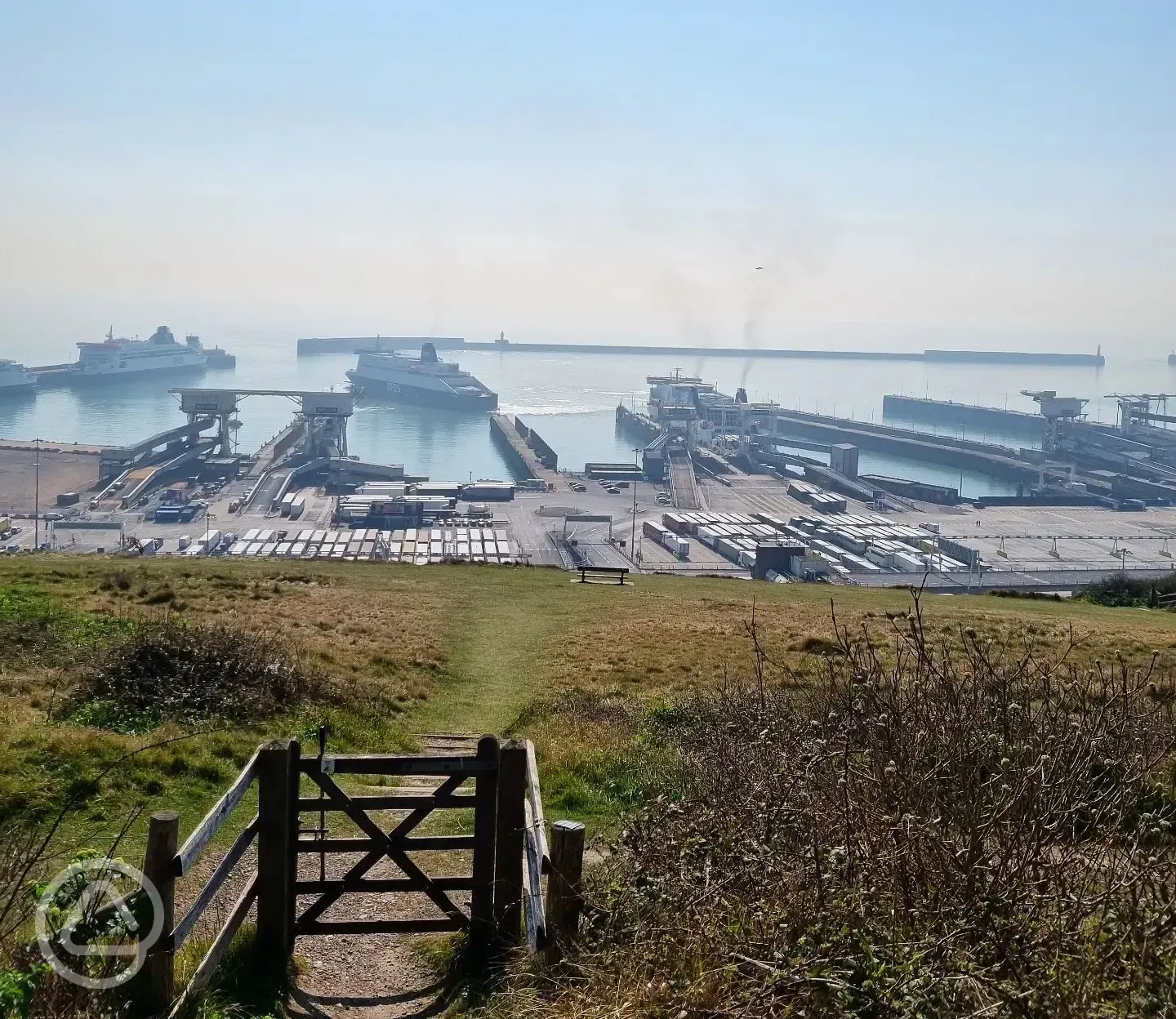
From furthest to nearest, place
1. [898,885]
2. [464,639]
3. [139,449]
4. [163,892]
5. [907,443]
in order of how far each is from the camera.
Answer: [907,443]
[139,449]
[464,639]
[163,892]
[898,885]

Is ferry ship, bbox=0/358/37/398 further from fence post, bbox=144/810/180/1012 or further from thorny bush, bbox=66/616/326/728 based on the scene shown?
fence post, bbox=144/810/180/1012

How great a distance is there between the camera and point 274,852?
3896mm

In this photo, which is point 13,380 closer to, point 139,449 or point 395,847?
point 139,449

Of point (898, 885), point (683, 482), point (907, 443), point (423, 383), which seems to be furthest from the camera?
point (423, 383)

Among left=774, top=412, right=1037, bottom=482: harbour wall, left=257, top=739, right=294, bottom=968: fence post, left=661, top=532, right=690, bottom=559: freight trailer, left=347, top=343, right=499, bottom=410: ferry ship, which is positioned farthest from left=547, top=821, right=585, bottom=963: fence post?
left=347, top=343, right=499, bottom=410: ferry ship

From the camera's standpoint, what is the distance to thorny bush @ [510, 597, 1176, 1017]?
2.59 meters

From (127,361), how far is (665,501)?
72541 millimetres

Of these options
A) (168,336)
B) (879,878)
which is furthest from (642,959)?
(168,336)

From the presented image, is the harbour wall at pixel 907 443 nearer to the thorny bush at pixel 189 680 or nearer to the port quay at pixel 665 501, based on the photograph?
the port quay at pixel 665 501

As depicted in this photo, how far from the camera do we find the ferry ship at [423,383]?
99.7m

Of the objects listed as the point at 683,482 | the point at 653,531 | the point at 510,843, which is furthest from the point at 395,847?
the point at 683,482

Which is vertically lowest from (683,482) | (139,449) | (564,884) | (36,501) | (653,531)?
(653,531)

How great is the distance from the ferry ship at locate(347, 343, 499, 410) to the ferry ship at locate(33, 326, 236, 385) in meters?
19.4

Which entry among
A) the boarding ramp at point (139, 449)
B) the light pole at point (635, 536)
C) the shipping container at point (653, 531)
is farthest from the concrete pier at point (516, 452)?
the boarding ramp at point (139, 449)
